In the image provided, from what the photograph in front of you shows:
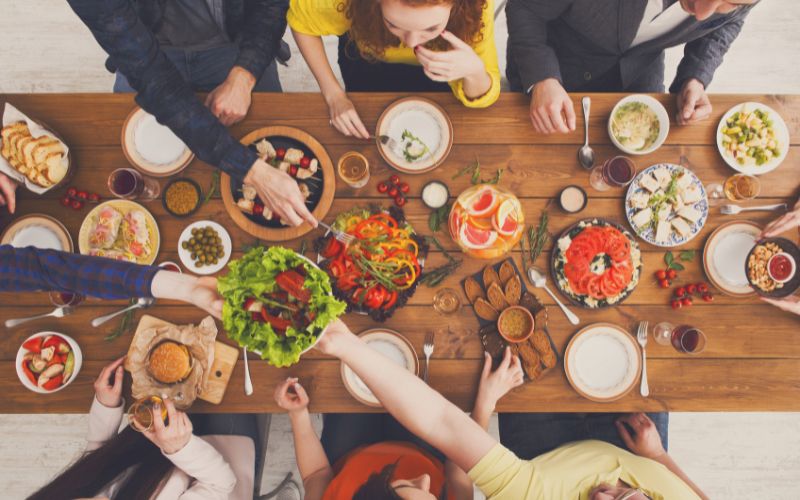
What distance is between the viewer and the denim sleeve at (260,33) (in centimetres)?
197

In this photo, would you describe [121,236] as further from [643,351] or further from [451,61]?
[643,351]

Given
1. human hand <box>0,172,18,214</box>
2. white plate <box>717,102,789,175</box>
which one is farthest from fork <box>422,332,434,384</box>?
human hand <box>0,172,18,214</box>

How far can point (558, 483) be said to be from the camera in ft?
5.97

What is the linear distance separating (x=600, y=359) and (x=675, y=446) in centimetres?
177

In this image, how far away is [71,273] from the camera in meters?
1.64

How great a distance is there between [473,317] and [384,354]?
379 millimetres

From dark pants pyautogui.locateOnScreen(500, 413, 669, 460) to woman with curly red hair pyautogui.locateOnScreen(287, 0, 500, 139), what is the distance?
1.48 meters

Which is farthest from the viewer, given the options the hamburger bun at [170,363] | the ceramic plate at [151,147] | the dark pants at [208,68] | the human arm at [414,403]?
the dark pants at [208,68]

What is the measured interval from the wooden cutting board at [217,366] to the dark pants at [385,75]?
141cm

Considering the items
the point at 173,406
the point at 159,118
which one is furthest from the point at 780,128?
the point at 173,406

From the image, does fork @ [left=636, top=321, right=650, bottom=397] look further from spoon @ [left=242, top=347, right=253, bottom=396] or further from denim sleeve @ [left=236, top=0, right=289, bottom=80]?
denim sleeve @ [left=236, top=0, right=289, bottom=80]

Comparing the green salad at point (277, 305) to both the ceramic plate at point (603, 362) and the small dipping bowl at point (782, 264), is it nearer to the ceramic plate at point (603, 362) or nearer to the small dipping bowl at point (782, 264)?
the ceramic plate at point (603, 362)

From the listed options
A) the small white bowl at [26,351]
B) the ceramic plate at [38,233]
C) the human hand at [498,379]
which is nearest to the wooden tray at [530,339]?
the human hand at [498,379]

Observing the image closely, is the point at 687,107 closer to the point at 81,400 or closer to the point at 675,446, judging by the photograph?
the point at 675,446
